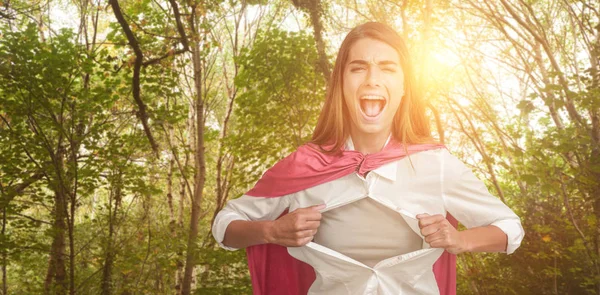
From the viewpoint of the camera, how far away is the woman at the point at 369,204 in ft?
4.38

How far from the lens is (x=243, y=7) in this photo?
9.37m

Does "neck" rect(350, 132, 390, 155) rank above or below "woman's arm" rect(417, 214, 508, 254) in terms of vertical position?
above

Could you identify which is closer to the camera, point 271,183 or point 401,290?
point 401,290

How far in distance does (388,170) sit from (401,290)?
0.36 metres

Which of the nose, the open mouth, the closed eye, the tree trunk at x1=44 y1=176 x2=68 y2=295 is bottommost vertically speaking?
the tree trunk at x1=44 y1=176 x2=68 y2=295

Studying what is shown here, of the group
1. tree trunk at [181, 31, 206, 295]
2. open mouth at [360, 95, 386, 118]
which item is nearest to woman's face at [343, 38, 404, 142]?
open mouth at [360, 95, 386, 118]

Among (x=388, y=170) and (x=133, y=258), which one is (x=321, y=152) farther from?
(x=133, y=258)

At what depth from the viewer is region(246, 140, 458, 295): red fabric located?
1.44 meters

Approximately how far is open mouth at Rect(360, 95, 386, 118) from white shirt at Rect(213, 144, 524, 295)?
17 cm

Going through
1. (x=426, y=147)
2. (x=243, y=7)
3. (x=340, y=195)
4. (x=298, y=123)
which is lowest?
(x=340, y=195)

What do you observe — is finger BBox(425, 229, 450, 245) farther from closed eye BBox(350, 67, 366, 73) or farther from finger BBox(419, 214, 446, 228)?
closed eye BBox(350, 67, 366, 73)

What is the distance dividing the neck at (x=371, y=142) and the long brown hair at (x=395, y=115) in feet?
0.17

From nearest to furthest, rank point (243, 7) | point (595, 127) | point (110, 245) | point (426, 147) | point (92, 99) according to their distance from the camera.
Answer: point (426, 147) < point (595, 127) < point (92, 99) < point (110, 245) < point (243, 7)

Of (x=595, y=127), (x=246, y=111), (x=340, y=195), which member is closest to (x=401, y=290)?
(x=340, y=195)
